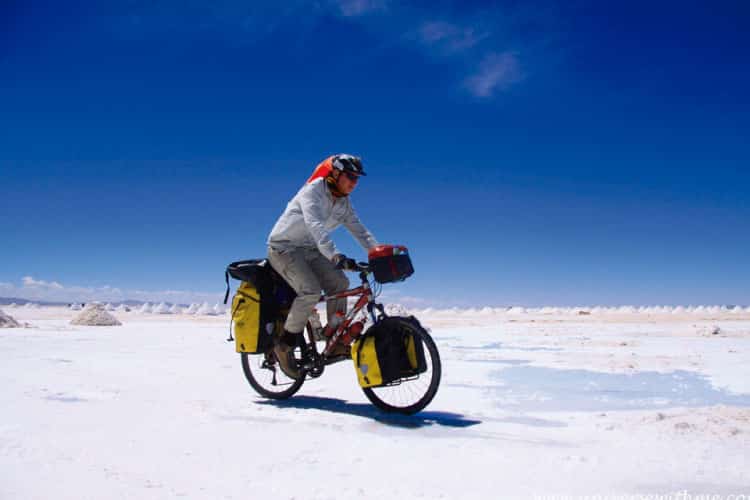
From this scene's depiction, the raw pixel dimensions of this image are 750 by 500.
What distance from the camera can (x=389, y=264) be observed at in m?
4.43

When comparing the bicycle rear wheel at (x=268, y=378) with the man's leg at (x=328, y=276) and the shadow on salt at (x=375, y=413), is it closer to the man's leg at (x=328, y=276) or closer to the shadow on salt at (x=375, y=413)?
the shadow on salt at (x=375, y=413)

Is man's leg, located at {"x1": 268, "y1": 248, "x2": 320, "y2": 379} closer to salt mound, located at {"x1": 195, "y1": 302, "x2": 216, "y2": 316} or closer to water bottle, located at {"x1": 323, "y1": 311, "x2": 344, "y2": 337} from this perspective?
water bottle, located at {"x1": 323, "y1": 311, "x2": 344, "y2": 337}

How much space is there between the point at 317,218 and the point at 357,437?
1.90 m

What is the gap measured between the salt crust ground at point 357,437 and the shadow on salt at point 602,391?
28 millimetres

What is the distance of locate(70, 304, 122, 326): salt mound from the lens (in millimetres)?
17484

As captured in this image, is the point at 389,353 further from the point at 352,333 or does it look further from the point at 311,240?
the point at 311,240

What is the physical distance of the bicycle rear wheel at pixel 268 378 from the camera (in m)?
5.23

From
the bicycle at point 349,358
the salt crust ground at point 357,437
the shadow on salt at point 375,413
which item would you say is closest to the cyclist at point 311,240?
the bicycle at point 349,358

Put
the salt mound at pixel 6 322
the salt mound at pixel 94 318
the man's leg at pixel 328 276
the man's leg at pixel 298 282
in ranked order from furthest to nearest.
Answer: the salt mound at pixel 94 318 → the salt mound at pixel 6 322 → the man's leg at pixel 328 276 → the man's leg at pixel 298 282

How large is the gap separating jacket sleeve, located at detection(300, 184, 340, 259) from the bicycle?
0.32 meters

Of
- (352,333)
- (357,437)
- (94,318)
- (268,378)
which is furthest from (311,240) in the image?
(94,318)

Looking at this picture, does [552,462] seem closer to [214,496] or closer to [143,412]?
[214,496]

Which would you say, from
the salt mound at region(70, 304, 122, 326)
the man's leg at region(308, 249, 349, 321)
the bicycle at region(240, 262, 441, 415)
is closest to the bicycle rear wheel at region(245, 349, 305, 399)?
the bicycle at region(240, 262, 441, 415)

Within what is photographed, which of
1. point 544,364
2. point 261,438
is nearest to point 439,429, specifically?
point 261,438
